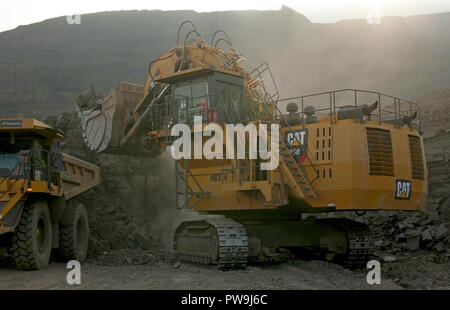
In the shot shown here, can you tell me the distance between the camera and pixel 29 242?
1149 centimetres

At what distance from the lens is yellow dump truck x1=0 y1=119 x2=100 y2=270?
11523 mm

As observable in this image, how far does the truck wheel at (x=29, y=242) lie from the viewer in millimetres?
11500

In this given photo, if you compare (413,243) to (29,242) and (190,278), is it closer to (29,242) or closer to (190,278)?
(190,278)

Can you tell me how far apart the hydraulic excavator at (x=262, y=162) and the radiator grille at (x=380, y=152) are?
0.02 metres

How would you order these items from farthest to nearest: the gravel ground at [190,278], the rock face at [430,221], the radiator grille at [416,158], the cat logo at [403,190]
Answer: the rock face at [430,221]
the radiator grille at [416,158]
the cat logo at [403,190]
the gravel ground at [190,278]

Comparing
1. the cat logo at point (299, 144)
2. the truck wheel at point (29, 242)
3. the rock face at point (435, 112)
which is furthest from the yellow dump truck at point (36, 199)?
the rock face at point (435, 112)

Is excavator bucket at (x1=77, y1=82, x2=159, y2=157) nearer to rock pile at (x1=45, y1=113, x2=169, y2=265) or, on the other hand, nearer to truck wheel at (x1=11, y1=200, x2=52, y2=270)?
rock pile at (x1=45, y1=113, x2=169, y2=265)

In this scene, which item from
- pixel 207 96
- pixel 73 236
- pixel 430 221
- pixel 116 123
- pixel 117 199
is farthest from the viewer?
pixel 117 199

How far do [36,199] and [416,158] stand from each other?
8.34 metres

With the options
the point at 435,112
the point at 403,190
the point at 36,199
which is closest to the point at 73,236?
the point at 36,199

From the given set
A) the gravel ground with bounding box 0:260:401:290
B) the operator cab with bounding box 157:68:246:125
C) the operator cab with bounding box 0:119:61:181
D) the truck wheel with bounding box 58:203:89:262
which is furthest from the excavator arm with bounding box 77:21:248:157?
the gravel ground with bounding box 0:260:401:290

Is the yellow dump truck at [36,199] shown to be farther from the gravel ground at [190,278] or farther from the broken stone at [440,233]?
the broken stone at [440,233]

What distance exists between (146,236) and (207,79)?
7.00 m
